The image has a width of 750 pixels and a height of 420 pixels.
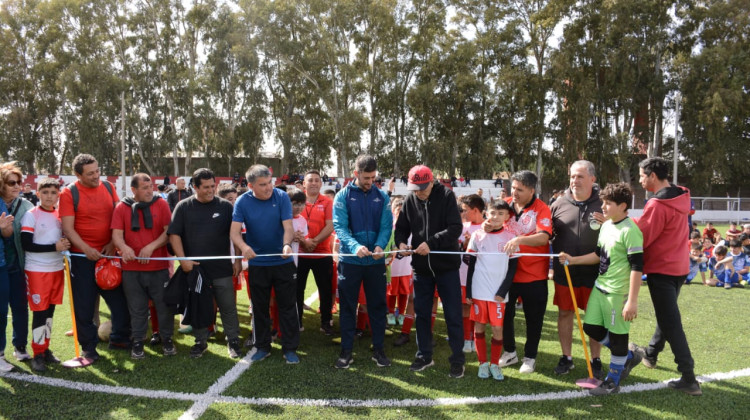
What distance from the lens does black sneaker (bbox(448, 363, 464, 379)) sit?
4.61m

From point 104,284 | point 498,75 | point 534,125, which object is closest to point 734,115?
point 534,125

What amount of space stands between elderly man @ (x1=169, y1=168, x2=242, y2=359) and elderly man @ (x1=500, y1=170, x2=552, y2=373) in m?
3.00

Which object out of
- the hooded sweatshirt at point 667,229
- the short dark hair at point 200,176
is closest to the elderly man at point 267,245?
the short dark hair at point 200,176

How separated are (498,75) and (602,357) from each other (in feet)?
102

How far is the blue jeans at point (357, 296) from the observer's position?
486 centimetres

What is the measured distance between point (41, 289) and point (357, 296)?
3235mm

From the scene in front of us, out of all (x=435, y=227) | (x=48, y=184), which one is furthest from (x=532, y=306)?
(x=48, y=184)

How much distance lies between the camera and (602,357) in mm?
5254

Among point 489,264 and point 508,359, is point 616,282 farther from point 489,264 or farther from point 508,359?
point 508,359

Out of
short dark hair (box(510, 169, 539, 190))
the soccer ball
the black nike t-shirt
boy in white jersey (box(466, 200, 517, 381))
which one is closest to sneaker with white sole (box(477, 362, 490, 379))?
boy in white jersey (box(466, 200, 517, 381))

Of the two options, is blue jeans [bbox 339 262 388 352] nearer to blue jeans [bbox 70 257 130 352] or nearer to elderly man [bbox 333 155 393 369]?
elderly man [bbox 333 155 393 369]

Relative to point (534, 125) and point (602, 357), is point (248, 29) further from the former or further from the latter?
point (602, 357)

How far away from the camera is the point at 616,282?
13.4 ft

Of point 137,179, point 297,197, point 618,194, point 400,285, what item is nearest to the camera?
point 618,194
